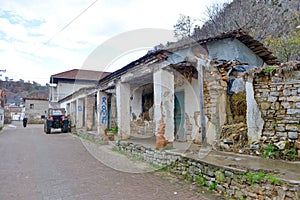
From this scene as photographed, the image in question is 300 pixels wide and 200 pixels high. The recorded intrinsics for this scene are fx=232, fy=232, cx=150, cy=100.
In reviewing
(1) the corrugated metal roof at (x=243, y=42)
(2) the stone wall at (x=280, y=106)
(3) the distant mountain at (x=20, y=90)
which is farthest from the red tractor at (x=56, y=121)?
(3) the distant mountain at (x=20, y=90)

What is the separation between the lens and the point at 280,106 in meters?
5.36

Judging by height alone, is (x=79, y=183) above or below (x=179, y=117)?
below

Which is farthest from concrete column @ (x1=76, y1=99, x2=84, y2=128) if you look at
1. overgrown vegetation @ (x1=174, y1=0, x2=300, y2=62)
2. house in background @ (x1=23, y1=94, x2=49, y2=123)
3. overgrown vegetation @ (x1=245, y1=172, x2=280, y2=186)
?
house in background @ (x1=23, y1=94, x2=49, y2=123)

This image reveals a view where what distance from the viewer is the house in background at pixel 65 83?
2836cm

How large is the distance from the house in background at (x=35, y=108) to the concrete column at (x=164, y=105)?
35.0 metres

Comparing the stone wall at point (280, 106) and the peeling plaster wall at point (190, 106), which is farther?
the peeling plaster wall at point (190, 106)

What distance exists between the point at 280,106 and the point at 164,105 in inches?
116

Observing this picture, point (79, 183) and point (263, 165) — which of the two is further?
point (79, 183)

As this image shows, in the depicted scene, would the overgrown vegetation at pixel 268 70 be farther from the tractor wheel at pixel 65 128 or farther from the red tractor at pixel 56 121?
the tractor wheel at pixel 65 128

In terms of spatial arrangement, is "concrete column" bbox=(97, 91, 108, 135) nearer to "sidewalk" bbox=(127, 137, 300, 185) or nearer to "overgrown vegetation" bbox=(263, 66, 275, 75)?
"sidewalk" bbox=(127, 137, 300, 185)

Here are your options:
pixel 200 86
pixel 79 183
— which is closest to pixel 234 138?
pixel 200 86

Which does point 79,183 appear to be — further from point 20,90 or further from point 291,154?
point 20,90

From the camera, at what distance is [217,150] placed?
20.8ft

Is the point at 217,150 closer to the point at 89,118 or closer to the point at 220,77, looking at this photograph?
the point at 220,77
